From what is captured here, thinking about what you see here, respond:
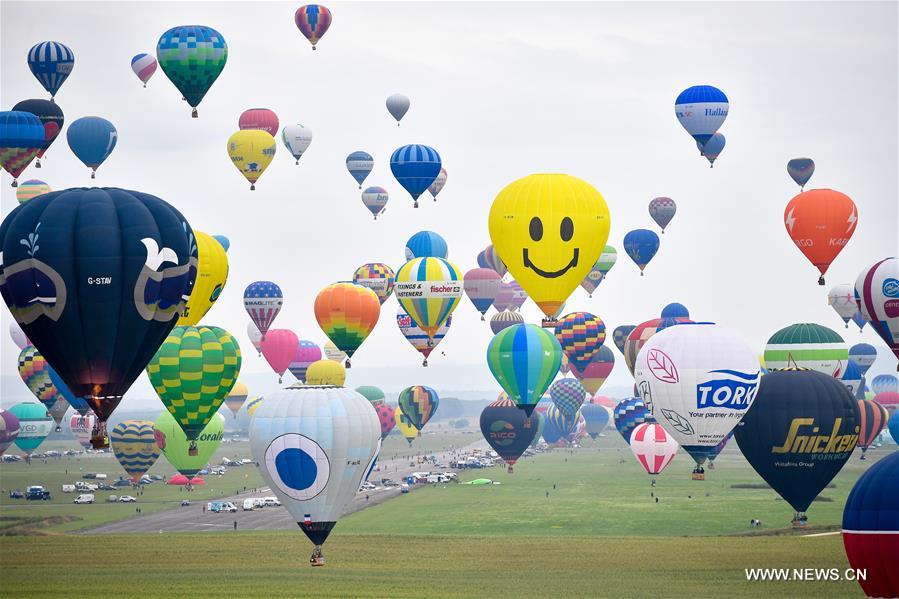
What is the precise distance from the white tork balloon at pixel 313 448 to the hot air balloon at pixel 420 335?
25873mm

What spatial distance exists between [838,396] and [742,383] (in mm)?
4138

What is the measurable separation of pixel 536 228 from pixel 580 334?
113 ft

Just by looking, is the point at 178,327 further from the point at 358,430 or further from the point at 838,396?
the point at 838,396

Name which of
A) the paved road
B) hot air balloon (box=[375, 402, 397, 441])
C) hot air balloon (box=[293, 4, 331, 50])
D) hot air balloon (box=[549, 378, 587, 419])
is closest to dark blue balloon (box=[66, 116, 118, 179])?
hot air balloon (box=[293, 4, 331, 50])

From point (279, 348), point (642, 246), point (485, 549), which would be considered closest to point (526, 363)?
point (485, 549)

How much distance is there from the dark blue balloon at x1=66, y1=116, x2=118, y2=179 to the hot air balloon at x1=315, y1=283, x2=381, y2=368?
14747mm

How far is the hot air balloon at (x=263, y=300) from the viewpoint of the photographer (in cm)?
8388

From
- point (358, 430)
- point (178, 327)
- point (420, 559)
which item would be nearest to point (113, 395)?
point (358, 430)

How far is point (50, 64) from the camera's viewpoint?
71750 mm

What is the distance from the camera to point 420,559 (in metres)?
55.7

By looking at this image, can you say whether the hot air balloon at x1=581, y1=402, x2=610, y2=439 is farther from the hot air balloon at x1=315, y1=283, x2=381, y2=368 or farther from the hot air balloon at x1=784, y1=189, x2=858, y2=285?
the hot air balloon at x1=784, y1=189, x2=858, y2=285

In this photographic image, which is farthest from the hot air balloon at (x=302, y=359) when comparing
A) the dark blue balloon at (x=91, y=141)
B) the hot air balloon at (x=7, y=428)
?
the dark blue balloon at (x=91, y=141)

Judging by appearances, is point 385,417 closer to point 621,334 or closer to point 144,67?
point 621,334

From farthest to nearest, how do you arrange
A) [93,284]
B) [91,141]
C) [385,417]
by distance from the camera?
1. [385,417]
2. [91,141]
3. [93,284]
